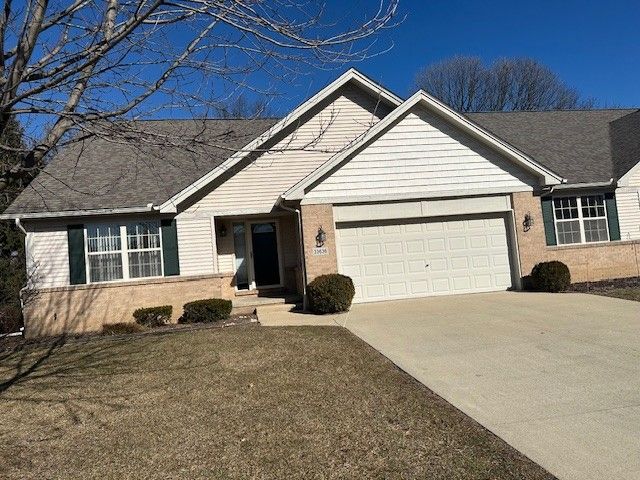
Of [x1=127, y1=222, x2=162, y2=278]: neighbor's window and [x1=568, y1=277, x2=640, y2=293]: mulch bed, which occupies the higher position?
[x1=127, y1=222, x2=162, y2=278]: neighbor's window

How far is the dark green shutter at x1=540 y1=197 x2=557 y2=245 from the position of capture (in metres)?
15.4

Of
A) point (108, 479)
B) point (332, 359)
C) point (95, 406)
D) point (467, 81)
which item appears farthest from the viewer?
point (467, 81)

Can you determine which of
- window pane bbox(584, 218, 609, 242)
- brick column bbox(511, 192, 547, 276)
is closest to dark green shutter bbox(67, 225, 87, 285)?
brick column bbox(511, 192, 547, 276)

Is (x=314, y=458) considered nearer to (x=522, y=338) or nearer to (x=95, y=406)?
(x=95, y=406)

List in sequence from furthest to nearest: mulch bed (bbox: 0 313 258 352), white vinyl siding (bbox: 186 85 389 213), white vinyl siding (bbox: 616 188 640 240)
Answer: white vinyl siding (bbox: 616 188 640 240) < white vinyl siding (bbox: 186 85 389 213) < mulch bed (bbox: 0 313 258 352)

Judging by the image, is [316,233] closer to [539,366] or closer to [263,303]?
[263,303]

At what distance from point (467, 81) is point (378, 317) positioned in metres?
35.2

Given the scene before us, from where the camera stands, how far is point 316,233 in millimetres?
13383

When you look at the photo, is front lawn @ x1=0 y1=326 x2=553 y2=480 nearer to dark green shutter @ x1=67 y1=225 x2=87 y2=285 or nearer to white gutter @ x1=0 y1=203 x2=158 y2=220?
dark green shutter @ x1=67 y1=225 x2=87 y2=285

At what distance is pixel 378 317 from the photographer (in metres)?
11.4

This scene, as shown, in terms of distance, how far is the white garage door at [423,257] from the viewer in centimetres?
1379

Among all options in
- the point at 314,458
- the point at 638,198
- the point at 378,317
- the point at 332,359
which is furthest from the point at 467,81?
the point at 314,458

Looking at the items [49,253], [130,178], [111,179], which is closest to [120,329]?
[49,253]

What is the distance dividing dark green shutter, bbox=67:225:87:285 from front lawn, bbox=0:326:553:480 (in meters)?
4.97
